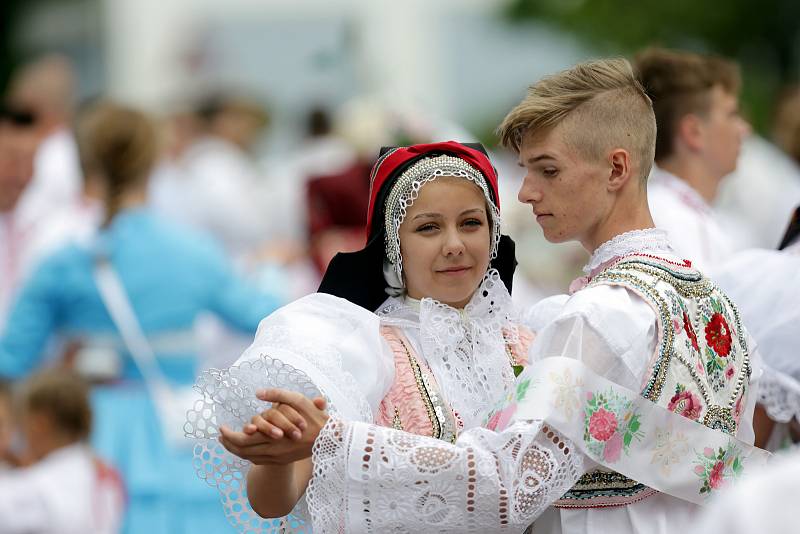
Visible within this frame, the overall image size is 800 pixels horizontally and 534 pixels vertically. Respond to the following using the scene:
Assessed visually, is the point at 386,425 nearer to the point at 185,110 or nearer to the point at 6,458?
the point at 6,458

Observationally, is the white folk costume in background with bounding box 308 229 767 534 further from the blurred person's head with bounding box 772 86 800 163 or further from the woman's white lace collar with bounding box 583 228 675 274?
the blurred person's head with bounding box 772 86 800 163

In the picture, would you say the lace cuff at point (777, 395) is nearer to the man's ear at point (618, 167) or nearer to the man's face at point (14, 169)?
the man's ear at point (618, 167)

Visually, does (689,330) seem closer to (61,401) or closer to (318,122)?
(61,401)

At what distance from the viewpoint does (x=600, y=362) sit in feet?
9.88

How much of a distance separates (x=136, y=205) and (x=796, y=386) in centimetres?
321

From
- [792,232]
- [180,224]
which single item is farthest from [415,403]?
[180,224]

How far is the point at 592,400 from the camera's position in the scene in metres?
2.99

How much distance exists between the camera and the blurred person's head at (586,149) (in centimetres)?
320

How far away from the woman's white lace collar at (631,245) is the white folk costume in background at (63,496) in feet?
9.69


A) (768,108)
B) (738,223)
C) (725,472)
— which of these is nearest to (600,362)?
(725,472)

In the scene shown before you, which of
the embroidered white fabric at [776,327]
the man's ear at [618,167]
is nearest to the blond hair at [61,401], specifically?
the embroidered white fabric at [776,327]

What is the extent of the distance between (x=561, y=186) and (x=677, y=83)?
1766 mm

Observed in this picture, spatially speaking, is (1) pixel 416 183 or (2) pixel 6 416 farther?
(2) pixel 6 416

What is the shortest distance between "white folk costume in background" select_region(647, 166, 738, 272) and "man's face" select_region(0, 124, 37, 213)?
12.4ft
